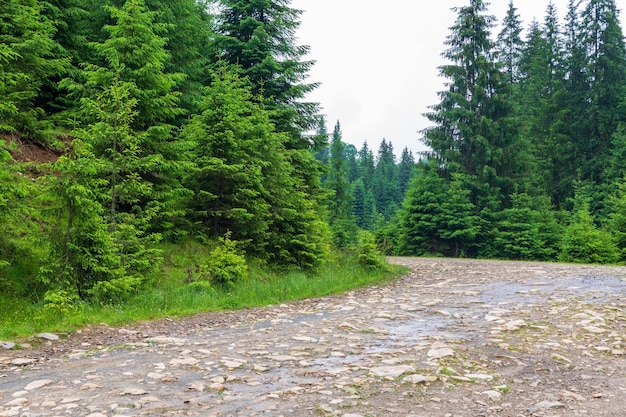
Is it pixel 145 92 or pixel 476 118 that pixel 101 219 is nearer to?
pixel 145 92

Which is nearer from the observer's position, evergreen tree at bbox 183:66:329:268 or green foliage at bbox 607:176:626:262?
evergreen tree at bbox 183:66:329:268

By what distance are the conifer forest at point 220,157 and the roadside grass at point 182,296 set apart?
1.25 ft

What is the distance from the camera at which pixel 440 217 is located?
2834 cm

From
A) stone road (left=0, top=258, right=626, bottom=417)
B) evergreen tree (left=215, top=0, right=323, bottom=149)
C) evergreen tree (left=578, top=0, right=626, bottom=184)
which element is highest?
evergreen tree (left=578, top=0, right=626, bottom=184)

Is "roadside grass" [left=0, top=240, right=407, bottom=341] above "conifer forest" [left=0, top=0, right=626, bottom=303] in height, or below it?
below

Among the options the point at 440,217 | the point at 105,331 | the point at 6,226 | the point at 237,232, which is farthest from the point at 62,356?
the point at 440,217

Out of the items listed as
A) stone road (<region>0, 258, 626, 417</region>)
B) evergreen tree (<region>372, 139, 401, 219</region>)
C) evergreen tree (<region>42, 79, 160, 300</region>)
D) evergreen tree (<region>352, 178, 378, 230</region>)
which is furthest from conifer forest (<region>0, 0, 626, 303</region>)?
evergreen tree (<region>372, 139, 401, 219</region>)

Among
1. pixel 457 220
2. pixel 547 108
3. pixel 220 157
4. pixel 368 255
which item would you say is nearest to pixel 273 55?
pixel 220 157

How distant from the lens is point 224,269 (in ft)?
36.7

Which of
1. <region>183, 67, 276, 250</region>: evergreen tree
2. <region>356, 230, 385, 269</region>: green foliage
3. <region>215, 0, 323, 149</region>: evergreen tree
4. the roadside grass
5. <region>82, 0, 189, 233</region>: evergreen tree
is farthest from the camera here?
<region>215, 0, 323, 149</region>: evergreen tree

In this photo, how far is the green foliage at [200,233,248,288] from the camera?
11.1 meters

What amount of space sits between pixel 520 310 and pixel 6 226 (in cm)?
1007

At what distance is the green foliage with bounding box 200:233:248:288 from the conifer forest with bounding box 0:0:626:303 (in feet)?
0.17

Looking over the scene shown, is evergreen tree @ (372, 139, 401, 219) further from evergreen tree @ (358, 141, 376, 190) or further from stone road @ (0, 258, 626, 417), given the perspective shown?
stone road @ (0, 258, 626, 417)
